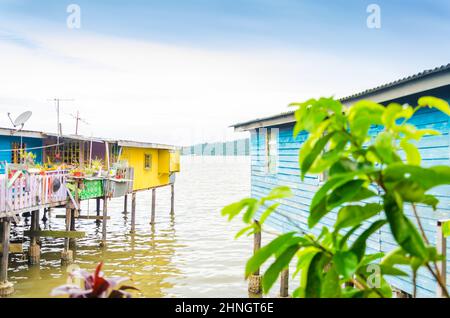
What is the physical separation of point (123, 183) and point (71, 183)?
4041mm

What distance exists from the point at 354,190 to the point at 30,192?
16.7m

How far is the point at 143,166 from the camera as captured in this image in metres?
29.9

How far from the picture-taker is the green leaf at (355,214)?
1.37m

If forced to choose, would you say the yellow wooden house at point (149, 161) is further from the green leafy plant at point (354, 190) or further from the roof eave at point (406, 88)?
the green leafy plant at point (354, 190)

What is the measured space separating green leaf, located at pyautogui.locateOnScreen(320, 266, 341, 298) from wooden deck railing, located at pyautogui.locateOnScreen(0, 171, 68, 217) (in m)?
14.6

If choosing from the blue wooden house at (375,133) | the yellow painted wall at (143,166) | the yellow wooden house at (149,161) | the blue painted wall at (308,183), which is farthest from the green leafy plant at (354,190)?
the yellow painted wall at (143,166)

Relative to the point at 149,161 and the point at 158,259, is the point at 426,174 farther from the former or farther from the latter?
the point at 149,161

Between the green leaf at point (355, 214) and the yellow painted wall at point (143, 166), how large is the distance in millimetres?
Result: 25882

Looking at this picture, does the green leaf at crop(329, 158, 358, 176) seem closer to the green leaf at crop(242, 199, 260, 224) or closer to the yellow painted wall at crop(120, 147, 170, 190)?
the green leaf at crop(242, 199, 260, 224)

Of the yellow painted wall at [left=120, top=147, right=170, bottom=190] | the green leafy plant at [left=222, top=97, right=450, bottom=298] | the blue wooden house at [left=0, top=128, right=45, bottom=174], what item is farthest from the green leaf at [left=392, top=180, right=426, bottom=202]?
the yellow painted wall at [left=120, top=147, right=170, bottom=190]

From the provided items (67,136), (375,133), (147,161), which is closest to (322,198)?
(375,133)

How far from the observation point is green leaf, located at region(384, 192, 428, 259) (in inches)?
49.3
